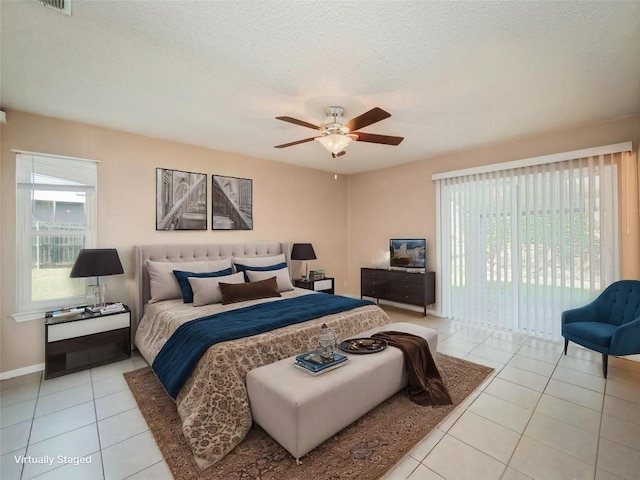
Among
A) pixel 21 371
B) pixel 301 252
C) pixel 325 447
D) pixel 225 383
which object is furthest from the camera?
pixel 301 252

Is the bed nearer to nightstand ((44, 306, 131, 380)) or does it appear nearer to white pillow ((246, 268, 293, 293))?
white pillow ((246, 268, 293, 293))

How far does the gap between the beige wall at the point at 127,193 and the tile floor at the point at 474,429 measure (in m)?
0.85

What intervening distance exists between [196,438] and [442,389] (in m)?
1.99

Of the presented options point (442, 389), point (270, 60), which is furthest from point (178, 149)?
point (442, 389)

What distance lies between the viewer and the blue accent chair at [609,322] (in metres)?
2.74

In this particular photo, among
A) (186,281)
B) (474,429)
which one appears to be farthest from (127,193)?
(474,429)

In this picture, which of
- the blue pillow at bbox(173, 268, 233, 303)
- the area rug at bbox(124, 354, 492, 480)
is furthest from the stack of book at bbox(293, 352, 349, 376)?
the blue pillow at bbox(173, 268, 233, 303)

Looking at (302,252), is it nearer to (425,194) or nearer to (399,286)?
(399,286)

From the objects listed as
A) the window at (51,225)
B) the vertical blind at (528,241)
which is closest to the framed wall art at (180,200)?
the window at (51,225)

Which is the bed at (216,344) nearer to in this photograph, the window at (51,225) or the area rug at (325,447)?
the area rug at (325,447)

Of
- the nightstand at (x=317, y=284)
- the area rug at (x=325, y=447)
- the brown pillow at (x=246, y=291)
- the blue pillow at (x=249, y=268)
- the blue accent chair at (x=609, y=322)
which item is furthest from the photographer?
the nightstand at (x=317, y=284)

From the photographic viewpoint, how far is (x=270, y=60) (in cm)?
217

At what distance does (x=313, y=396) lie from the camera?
1813 mm

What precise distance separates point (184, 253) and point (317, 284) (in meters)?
2.26
